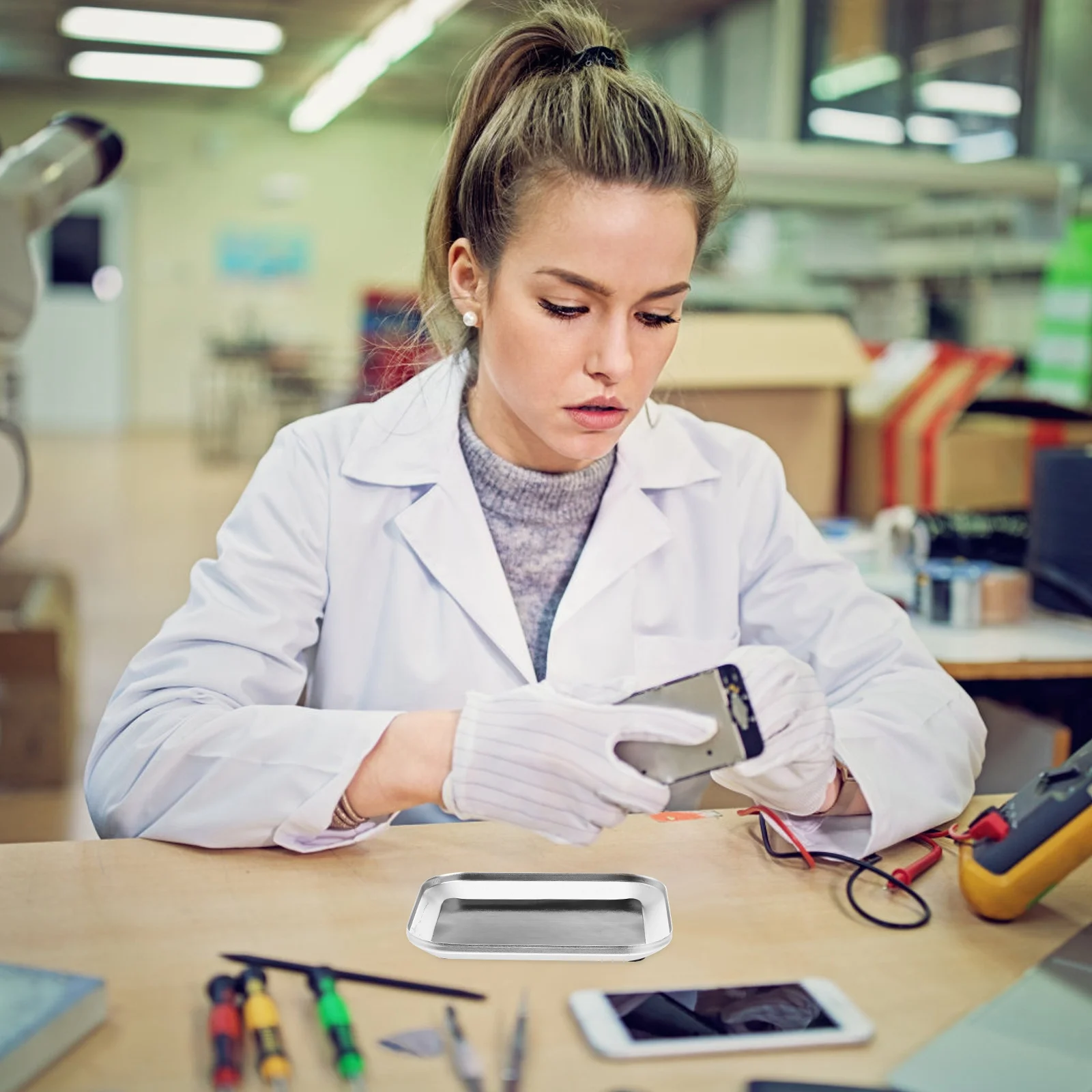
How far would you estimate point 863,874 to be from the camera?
0.90 m

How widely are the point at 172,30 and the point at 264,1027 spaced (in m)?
8.07

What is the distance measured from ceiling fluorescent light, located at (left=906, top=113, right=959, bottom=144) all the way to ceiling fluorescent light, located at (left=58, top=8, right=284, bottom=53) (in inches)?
157

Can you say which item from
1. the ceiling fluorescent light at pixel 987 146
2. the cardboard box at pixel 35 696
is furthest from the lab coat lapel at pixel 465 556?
the ceiling fluorescent light at pixel 987 146

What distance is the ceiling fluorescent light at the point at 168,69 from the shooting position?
27.7ft

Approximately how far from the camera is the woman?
2.96ft

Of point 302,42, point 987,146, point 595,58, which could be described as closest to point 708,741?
point 595,58

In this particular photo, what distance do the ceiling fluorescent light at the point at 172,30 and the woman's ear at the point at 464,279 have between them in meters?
6.89

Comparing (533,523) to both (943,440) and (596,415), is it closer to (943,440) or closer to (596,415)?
(596,415)

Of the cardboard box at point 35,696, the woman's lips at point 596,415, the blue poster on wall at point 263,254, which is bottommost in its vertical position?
the cardboard box at point 35,696

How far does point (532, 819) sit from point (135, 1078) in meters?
0.32

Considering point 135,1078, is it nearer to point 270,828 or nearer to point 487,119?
point 270,828

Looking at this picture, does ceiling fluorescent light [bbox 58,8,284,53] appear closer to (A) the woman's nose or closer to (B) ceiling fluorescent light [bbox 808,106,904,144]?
(B) ceiling fluorescent light [bbox 808,106,904,144]

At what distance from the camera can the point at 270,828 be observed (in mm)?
908

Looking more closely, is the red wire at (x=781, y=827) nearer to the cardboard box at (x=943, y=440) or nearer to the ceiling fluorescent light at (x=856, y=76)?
the cardboard box at (x=943, y=440)
